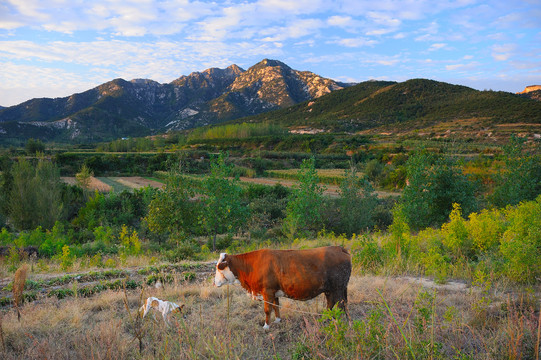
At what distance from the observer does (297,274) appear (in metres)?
4.69

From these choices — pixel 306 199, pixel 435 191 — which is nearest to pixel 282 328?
pixel 306 199

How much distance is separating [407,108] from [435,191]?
9999 centimetres

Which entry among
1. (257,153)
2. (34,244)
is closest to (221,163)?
(34,244)

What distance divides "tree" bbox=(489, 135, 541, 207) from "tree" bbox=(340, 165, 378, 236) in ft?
26.3

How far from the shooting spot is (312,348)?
3.82m

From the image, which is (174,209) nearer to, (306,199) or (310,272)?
(306,199)

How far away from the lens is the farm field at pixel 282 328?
148 inches

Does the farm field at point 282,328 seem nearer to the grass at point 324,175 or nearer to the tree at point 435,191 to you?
the tree at point 435,191

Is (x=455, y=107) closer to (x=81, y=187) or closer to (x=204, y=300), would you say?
→ (x=81, y=187)

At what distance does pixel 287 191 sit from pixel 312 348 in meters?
35.7

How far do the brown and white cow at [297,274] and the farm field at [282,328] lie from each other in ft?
1.33

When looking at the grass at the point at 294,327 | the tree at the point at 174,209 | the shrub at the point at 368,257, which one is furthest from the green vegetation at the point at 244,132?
the grass at the point at 294,327

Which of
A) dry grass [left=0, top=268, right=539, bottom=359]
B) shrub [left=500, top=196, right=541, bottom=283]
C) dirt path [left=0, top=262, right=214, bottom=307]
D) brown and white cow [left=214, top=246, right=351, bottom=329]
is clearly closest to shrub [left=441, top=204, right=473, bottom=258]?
shrub [left=500, top=196, right=541, bottom=283]

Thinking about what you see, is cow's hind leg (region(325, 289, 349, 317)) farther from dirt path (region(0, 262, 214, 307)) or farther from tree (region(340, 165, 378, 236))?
tree (region(340, 165, 378, 236))
